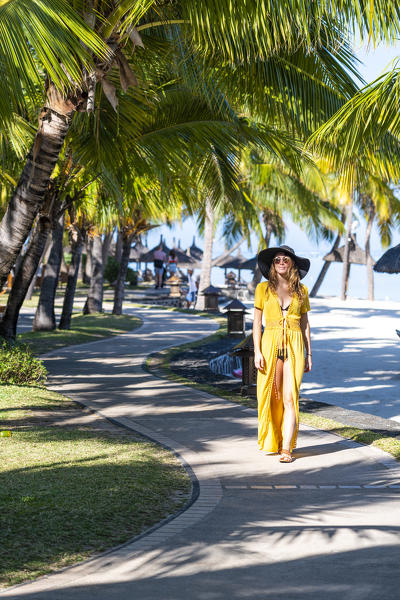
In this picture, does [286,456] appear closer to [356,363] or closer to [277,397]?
[277,397]

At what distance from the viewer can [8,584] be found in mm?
3613

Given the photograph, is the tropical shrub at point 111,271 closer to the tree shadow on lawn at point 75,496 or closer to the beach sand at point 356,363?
the beach sand at point 356,363

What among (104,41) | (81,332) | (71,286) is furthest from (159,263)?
(104,41)

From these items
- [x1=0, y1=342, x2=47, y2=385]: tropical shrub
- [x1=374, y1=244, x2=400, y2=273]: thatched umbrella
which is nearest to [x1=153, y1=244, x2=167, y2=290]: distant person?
[x1=374, y1=244, x2=400, y2=273]: thatched umbrella

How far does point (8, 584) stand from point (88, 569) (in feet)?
1.39

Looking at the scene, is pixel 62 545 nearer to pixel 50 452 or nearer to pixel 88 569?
pixel 88 569

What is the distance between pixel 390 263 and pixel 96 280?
37.9 ft

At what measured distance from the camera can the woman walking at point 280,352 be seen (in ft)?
21.3

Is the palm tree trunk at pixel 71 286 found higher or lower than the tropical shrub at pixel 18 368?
higher

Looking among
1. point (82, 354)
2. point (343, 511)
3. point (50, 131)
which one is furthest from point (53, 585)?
point (82, 354)

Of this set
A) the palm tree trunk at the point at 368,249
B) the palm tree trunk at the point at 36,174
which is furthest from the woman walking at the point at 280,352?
the palm tree trunk at the point at 368,249

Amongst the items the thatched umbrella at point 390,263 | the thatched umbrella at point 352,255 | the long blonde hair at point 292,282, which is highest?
the thatched umbrella at point 352,255

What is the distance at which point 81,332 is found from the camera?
715 inches

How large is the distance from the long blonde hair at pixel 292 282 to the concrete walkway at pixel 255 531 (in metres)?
1.43
